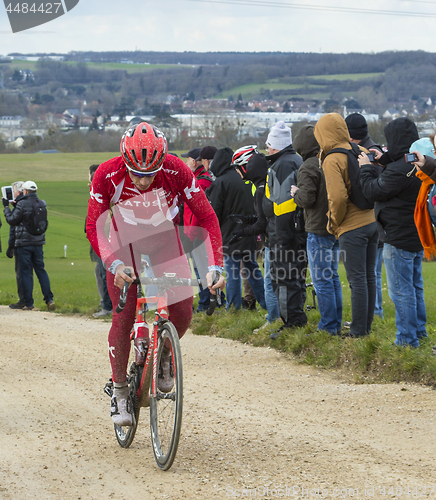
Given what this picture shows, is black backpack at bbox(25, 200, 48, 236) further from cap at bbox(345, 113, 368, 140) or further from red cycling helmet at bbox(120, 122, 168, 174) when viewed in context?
red cycling helmet at bbox(120, 122, 168, 174)

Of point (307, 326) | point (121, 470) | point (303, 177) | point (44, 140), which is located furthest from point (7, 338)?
point (44, 140)

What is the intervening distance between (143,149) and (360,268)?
3.84 meters

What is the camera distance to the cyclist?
476cm

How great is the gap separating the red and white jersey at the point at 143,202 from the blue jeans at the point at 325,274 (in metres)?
3.27

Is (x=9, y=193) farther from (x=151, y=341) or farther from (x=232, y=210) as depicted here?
(x=151, y=341)

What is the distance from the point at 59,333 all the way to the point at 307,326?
4.21 metres

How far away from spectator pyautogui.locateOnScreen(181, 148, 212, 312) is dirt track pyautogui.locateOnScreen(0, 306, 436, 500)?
2752 millimetres

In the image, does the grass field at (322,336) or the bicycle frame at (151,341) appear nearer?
the bicycle frame at (151,341)

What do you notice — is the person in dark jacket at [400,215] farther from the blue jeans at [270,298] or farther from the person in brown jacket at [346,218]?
the blue jeans at [270,298]

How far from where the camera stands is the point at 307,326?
8633 millimetres

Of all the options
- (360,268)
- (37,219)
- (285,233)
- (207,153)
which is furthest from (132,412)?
(37,219)

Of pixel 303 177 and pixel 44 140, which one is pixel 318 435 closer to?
pixel 303 177

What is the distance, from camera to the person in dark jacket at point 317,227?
7934 mm

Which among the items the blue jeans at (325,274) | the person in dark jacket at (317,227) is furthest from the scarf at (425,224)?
the blue jeans at (325,274)
